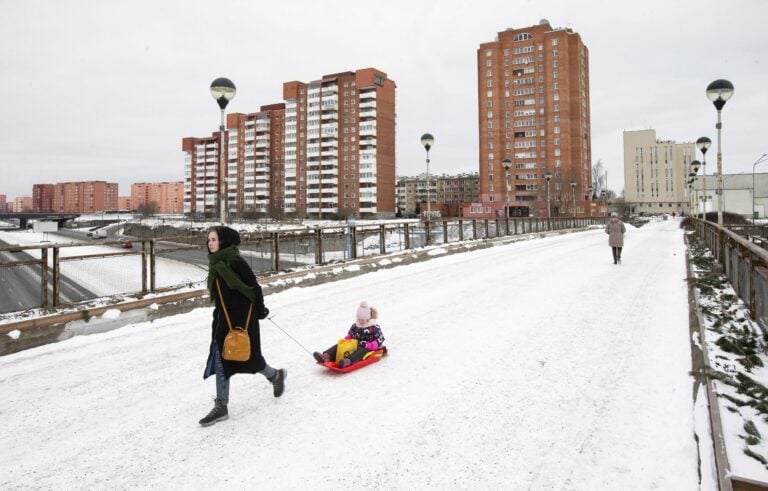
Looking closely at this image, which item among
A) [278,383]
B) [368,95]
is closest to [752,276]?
[278,383]

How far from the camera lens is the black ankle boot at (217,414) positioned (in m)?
4.01

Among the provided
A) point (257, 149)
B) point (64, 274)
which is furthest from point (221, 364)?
point (257, 149)

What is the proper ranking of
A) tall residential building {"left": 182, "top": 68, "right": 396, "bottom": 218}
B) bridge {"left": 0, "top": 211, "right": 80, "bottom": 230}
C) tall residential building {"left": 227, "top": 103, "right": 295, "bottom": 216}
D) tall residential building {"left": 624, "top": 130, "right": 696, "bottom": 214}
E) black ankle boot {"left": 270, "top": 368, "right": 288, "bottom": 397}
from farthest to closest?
tall residential building {"left": 624, "top": 130, "right": 696, "bottom": 214}, tall residential building {"left": 227, "top": 103, "right": 295, "bottom": 216}, bridge {"left": 0, "top": 211, "right": 80, "bottom": 230}, tall residential building {"left": 182, "top": 68, "right": 396, "bottom": 218}, black ankle boot {"left": 270, "top": 368, "right": 288, "bottom": 397}

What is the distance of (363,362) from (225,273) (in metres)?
2.18

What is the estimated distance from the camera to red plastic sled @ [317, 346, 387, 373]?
523 cm

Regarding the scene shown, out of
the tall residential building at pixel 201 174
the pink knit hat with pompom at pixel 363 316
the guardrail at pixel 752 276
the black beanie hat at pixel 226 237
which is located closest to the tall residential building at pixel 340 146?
the tall residential building at pixel 201 174

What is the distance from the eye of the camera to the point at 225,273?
402 centimetres

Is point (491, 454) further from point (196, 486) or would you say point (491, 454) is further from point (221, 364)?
point (221, 364)

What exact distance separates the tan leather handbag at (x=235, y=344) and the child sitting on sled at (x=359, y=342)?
1312mm

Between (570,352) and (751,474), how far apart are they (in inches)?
113

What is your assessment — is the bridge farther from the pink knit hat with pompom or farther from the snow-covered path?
the pink knit hat with pompom

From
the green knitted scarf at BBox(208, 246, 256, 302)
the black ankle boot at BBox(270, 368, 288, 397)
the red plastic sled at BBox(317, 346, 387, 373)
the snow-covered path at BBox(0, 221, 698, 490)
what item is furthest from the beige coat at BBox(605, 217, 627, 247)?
the green knitted scarf at BBox(208, 246, 256, 302)

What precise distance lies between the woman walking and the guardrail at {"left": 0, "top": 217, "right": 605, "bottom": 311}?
12.7 ft

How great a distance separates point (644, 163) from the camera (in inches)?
6078
